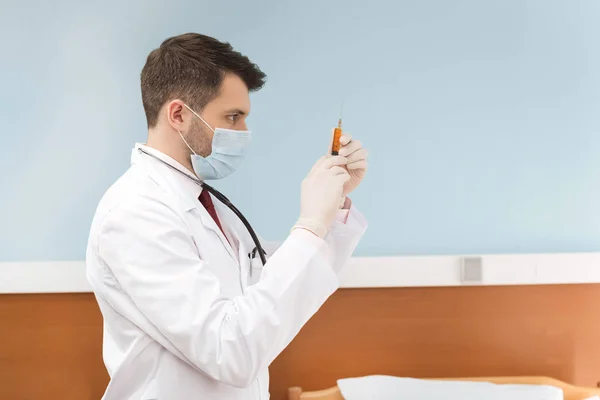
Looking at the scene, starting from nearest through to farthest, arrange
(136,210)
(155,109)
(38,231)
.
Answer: (136,210) < (155,109) < (38,231)

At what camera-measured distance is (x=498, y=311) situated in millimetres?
2014

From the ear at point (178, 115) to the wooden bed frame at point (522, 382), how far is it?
3.49 feet

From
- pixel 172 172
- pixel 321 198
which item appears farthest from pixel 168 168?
pixel 321 198

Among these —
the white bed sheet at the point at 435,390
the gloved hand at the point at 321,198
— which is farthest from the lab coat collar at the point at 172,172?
the white bed sheet at the point at 435,390

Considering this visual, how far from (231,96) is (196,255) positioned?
374 mm

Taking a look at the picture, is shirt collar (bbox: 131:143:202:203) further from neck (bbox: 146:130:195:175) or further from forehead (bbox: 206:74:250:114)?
forehead (bbox: 206:74:250:114)

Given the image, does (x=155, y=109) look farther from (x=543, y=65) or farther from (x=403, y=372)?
(x=543, y=65)

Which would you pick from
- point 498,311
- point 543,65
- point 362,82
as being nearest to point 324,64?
point 362,82

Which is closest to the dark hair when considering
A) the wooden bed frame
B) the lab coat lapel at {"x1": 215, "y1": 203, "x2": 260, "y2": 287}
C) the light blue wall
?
the lab coat lapel at {"x1": 215, "y1": 203, "x2": 260, "y2": 287}

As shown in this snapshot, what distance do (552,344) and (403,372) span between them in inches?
20.9

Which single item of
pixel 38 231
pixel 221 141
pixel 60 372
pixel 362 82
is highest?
pixel 362 82

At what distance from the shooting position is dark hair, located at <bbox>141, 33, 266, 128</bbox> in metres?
1.23

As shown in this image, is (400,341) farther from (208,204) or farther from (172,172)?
(172,172)

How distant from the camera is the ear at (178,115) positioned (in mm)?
1227
